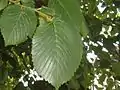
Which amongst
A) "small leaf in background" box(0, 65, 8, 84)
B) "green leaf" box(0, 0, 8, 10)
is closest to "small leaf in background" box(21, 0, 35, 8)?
"green leaf" box(0, 0, 8, 10)

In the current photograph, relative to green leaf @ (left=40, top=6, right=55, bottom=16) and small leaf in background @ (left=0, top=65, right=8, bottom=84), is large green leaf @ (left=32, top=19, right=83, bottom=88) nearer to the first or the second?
green leaf @ (left=40, top=6, right=55, bottom=16)

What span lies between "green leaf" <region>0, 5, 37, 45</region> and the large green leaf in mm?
41

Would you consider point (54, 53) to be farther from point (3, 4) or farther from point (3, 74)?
point (3, 74)

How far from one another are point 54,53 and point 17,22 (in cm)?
10

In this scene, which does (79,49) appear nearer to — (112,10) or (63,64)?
(63,64)

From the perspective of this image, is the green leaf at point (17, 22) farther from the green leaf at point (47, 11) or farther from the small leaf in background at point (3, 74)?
the small leaf in background at point (3, 74)

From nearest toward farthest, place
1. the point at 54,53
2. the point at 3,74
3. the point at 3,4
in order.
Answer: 1. the point at 54,53
2. the point at 3,4
3. the point at 3,74

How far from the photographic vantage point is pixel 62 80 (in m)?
0.50

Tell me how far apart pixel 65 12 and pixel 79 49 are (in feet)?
0.28

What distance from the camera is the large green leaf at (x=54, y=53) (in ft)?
1.61

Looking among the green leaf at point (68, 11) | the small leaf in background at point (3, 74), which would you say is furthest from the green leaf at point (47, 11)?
the small leaf in background at point (3, 74)

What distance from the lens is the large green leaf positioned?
1.61ft

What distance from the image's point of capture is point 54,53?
0.50 meters

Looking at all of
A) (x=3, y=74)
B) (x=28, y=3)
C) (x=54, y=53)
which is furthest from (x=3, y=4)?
(x=3, y=74)
